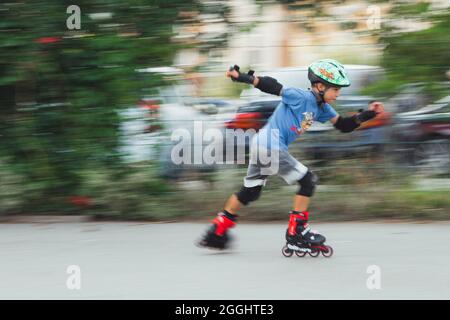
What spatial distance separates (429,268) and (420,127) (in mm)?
2302

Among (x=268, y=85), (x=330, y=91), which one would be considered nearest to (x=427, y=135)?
(x=330, y=91)

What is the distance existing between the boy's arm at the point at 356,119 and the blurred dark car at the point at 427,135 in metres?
1.60

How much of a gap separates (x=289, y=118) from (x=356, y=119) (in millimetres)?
615

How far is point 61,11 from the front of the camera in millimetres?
8117

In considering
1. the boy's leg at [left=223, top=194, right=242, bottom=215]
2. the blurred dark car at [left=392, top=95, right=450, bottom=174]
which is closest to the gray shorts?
the boy's leg at [left=223, top=194, right=242, bottom=215]

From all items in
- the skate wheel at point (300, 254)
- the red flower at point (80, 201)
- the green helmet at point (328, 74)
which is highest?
the green helmet at point (328, 74)

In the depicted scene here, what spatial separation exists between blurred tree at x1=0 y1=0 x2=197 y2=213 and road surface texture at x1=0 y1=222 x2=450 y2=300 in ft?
1.92

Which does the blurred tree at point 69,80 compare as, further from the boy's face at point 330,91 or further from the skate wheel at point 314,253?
the skate wheel at point 314,253

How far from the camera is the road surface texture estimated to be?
5953 mm

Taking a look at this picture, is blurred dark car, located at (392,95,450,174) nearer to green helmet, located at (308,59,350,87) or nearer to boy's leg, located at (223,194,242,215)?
green helmet, located at (308,59,350,87)

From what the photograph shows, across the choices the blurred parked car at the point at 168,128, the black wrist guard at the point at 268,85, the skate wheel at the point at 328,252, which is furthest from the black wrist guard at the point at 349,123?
the blurred parked car at the point at 168,128

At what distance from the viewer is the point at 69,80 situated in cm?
832

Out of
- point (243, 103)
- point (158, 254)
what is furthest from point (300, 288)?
point (243, 103)

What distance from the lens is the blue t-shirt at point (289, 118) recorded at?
6.77 meters
